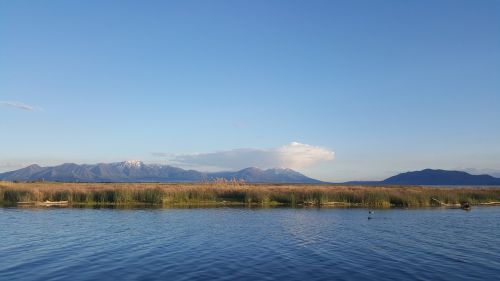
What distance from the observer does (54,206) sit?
45656mm

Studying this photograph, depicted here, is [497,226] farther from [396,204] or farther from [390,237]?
[396,204]

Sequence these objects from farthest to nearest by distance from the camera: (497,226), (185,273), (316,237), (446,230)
Result: (497,226), (446,230), (316,237), (185,273)

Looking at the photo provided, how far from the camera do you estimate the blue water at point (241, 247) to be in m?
18.7

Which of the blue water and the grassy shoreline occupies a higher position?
the grassy shoreline

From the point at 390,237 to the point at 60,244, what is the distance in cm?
1926

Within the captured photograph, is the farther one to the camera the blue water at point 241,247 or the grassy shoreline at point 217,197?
the grassy shoreline at point 217,197

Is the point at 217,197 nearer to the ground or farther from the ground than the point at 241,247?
farther from the ground

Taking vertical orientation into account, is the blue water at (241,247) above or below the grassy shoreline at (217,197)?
below

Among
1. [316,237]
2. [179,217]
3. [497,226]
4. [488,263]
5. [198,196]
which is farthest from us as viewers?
[198,196]

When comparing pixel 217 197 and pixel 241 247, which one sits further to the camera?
pixel 217 197

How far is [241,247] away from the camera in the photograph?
24.3 metres

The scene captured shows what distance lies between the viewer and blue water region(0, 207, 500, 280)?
18.7 meters

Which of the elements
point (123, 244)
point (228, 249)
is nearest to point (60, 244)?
point (123, 244)

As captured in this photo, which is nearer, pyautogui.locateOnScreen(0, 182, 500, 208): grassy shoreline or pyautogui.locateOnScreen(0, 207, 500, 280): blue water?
pyautogui.locateOnScreen(0, 207, 500, 280): blue water
